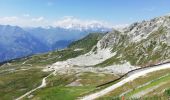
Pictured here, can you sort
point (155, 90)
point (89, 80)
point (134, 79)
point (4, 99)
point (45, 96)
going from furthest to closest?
1. point (4, 99)
2. point (89, 80)
3. point (45, 96)
4. point (134, 79)
5. point (155, 90)

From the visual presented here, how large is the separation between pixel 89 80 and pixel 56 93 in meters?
53.5

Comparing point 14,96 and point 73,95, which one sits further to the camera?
point 14,96

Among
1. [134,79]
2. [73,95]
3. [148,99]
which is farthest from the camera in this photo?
[73,95]

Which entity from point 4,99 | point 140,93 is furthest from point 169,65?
point 4,99

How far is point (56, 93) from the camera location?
10050cm

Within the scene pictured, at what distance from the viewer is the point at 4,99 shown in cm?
17888

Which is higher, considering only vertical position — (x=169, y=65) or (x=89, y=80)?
(x=169, y=65)

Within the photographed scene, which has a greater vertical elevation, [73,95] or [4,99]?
[73,95]

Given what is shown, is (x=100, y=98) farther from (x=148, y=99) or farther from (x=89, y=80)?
(x=89, y=80)

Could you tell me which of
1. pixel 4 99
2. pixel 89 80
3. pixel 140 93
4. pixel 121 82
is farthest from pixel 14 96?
pixel 140 93

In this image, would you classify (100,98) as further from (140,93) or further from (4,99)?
(4,99)

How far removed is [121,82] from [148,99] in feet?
208

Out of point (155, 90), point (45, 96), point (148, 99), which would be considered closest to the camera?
point (148, 99)

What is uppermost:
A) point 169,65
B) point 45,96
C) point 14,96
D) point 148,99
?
point 148,99
